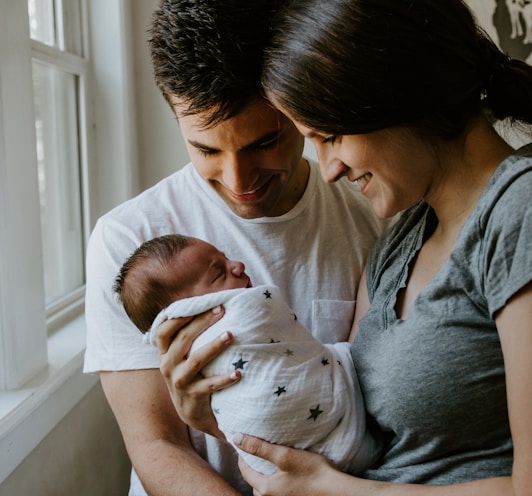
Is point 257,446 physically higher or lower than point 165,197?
lower

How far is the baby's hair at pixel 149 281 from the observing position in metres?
1.23

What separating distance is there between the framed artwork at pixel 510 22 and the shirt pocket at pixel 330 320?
4.30 feet


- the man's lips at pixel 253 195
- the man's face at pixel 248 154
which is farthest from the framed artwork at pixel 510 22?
the man's lips at pixel 253 195

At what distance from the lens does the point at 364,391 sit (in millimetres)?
1174

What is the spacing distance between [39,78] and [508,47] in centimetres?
162

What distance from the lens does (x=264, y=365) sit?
3.72 ft

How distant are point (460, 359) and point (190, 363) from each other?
49 cm

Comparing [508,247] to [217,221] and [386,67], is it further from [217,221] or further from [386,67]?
[217,221]

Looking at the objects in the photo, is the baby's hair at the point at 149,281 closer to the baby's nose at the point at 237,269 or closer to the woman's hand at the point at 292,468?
the baby's nose at the point at 237,269

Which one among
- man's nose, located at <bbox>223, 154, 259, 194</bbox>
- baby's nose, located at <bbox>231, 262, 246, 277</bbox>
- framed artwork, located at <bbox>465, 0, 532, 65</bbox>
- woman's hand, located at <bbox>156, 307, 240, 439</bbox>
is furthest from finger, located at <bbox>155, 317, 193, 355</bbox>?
framed artwork, located at <bbox>465, 0, 532, 65</bbox>

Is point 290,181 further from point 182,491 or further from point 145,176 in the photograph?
point 145,176

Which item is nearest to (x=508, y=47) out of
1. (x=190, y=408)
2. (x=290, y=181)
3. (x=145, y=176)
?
(x=290, y=181)

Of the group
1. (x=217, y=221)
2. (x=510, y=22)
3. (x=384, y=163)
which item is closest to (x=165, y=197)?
(x=217, y=221)

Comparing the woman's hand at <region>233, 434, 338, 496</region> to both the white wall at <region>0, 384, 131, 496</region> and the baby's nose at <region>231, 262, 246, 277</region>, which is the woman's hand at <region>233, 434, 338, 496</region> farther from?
the white wall at <region>0, 384, 131, 496</region>
